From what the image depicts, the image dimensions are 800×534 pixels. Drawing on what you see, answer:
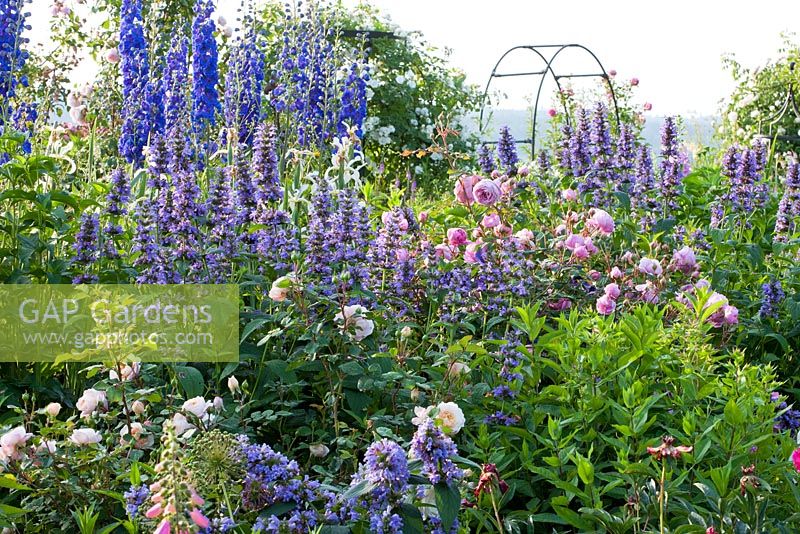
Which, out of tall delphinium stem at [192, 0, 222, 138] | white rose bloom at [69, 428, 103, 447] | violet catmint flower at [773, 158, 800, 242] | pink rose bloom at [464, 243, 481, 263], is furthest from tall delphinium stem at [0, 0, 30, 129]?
violet catmint flower at [773, 158, 800, 242]

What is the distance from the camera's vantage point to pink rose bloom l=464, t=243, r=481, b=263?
11.8 feet

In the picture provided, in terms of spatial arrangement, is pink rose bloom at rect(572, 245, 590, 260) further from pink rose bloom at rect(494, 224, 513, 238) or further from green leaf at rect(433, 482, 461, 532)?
green leaf at rect(433, 482, 461, 532)

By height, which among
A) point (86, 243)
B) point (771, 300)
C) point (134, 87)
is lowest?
point (771, 300)

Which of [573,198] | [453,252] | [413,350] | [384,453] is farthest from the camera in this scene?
[573,198]

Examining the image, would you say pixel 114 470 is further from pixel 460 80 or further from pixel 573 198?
A: pixel 460 80

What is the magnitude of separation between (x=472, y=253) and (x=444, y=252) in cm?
14

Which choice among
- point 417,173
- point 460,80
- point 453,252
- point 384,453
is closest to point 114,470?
point 384,453

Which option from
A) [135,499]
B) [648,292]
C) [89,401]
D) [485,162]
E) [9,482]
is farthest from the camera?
[485,162]

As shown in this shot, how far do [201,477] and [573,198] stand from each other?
114 inches

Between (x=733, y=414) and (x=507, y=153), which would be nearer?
(x=733, y=414)

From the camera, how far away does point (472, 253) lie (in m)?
3.60

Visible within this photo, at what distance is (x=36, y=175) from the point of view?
3.50 m

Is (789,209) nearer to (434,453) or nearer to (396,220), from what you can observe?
(396,220)

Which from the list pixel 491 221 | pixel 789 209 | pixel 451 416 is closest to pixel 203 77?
pixel 491 221
